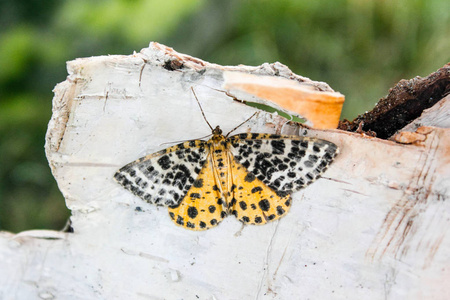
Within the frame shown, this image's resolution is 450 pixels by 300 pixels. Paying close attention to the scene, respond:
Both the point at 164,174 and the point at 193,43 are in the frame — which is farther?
the point at 193,43

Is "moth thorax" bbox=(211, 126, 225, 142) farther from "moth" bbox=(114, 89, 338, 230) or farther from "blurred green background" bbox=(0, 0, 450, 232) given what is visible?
"blurred green background" bbox=(0, 0, 450, 232)

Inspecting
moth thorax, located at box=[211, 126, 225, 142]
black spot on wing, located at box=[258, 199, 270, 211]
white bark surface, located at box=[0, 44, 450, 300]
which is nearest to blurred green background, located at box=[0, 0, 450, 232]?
white bark surface, located at box=[0, 44, 450, 300]

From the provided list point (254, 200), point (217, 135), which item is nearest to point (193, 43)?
point (217, 135)

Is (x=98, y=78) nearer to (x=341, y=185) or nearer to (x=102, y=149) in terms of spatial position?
(x=102, y=149)

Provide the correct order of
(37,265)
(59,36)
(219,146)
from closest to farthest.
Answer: (219,146) < (37,265) < (59,36)

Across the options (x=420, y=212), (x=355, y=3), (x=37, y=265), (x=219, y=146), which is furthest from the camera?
(x=355, y=3)

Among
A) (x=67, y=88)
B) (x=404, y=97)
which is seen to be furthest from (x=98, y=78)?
(x=404, y=97)

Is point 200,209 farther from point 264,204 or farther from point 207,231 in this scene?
point 264,204
